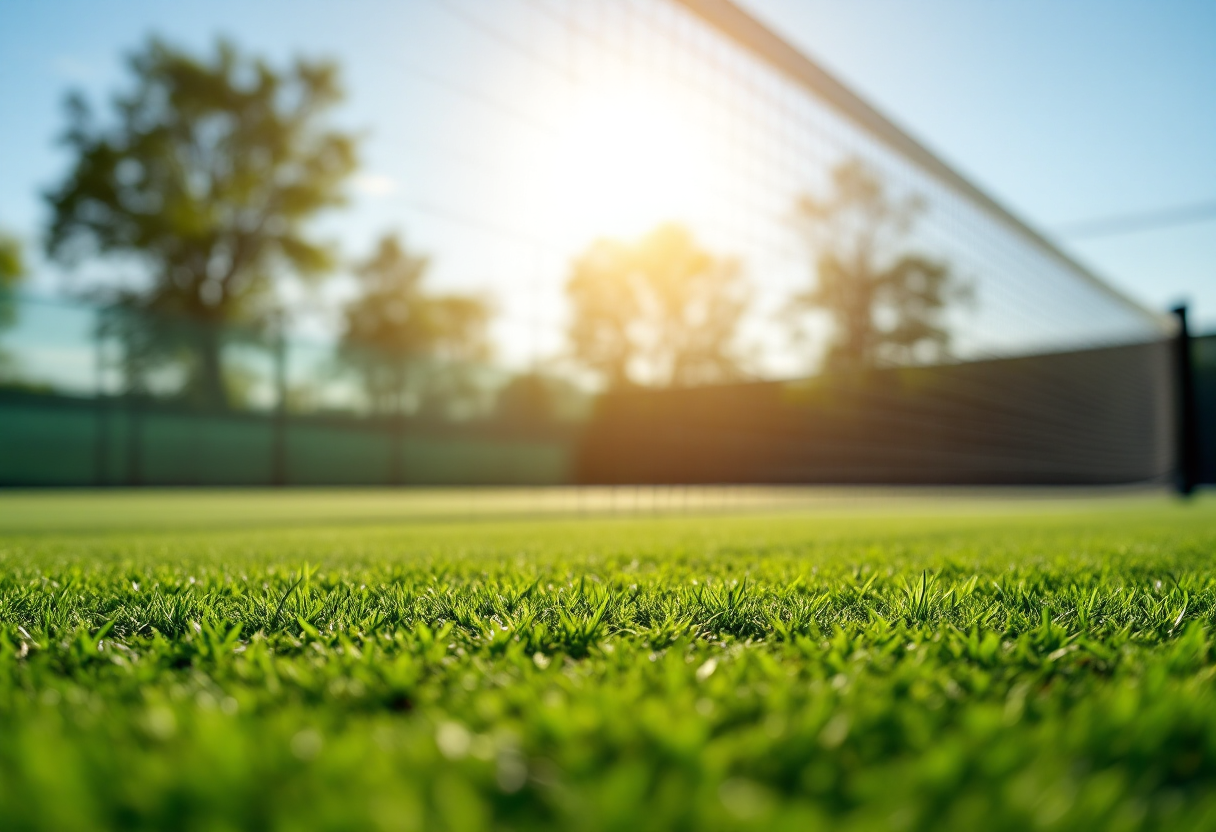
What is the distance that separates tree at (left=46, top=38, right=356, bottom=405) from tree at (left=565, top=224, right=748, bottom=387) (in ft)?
55.7

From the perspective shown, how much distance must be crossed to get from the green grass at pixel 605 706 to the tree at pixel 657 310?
10.5 metres

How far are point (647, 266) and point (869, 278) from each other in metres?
4.65

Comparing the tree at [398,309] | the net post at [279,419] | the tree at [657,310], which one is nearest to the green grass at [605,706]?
the net post at [279,419]

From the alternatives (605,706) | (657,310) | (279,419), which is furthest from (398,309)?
(605,706)

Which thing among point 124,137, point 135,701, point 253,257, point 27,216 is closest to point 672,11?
point 135,701

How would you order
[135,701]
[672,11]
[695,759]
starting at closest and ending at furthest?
1. [695,759]
2. [135,701]
3. [672,11]

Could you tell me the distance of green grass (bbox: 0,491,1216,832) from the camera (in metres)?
0.65

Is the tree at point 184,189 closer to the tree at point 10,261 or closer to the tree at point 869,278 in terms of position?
the tree at point 10,261

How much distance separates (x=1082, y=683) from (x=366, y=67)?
1185 cm

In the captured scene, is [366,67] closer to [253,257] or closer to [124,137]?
[253,257]

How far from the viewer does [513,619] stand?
1661 mm

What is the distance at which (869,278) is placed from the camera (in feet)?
49.5

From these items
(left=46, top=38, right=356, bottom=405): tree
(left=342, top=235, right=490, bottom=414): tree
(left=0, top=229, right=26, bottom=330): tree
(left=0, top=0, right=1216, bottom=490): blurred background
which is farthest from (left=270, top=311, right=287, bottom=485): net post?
(left=0, top=229, right=26, bottom=330): tree

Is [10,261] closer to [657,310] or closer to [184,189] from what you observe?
[184,189]
